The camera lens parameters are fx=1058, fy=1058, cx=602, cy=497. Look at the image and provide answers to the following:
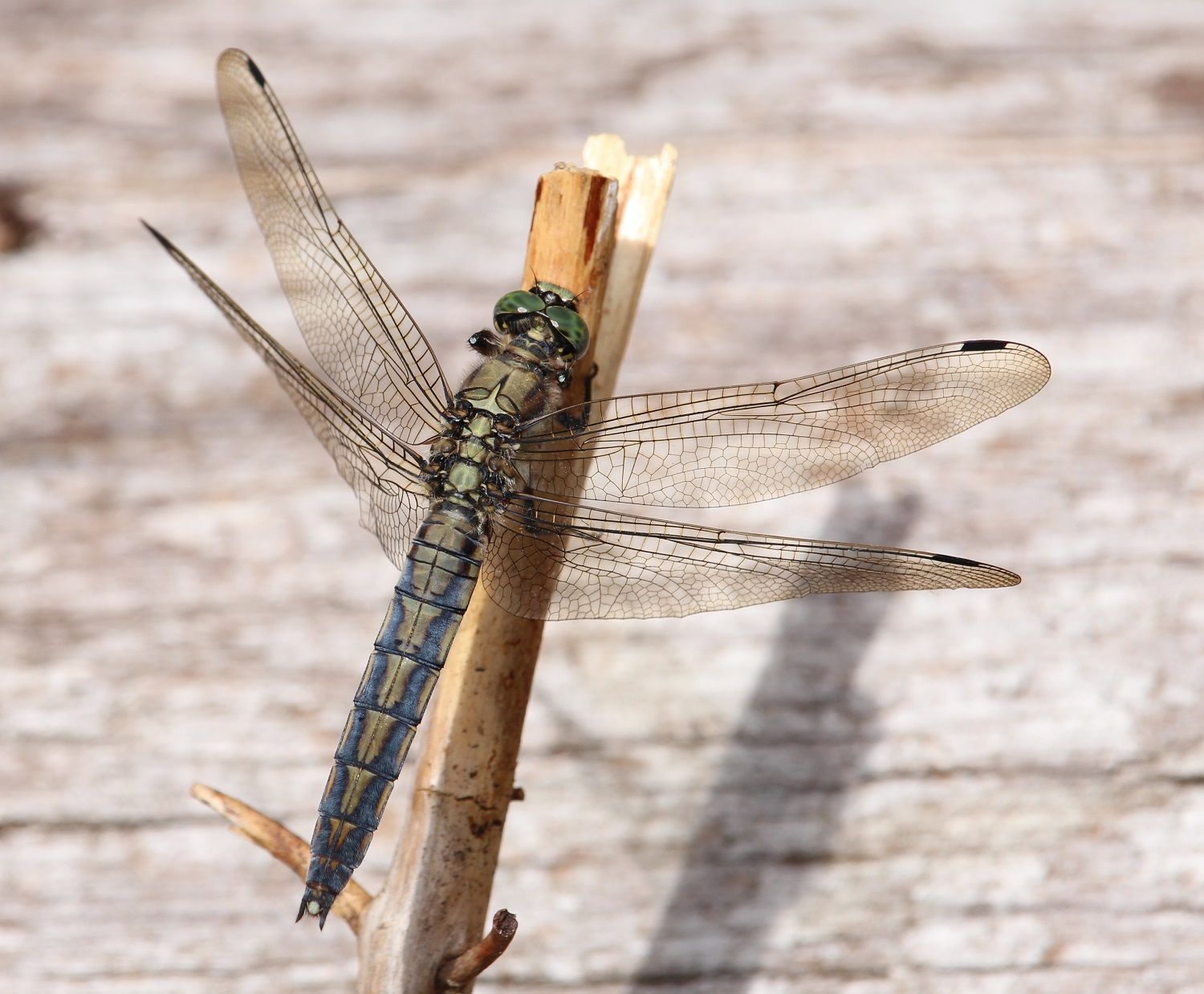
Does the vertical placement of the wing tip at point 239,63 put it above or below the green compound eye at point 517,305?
above

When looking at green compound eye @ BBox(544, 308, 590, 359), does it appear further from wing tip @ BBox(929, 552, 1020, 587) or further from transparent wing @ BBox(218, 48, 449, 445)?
wing tip @ BBox(929, 552, 1020, 587)

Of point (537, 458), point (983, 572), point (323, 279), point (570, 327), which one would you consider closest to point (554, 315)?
point (570, 327)

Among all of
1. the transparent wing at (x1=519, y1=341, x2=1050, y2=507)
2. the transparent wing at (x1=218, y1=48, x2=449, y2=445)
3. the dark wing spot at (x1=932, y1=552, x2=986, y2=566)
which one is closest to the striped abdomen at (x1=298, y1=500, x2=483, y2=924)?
the transparent wing at (x1=519, y1=341, x2=1050, y2=507)

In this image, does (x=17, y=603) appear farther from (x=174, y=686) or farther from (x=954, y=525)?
(x=954, y=525)

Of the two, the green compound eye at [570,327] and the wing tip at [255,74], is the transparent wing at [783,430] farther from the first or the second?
the wing tip at [255,74]

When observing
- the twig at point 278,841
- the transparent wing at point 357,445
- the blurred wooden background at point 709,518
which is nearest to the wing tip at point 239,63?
the transparent wing at point 357,445

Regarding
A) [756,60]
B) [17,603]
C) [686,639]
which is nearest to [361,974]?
[686,639]
